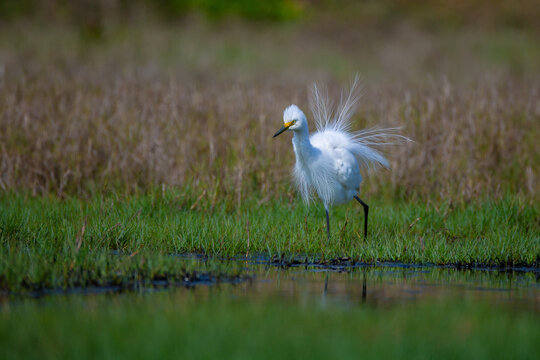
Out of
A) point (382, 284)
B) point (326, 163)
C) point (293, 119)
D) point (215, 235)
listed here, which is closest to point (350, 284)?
point (382, 284)

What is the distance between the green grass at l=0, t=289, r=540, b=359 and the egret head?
249cm

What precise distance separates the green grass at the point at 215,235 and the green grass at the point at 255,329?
0.49 metres

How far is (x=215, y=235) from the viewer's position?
263 inches

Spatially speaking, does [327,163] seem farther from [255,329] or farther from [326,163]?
[255,329]

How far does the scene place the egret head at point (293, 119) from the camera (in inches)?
269

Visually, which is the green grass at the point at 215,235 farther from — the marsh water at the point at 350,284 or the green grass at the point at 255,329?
the green grass at the point at 255,329

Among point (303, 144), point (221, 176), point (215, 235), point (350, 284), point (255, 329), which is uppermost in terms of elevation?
point (303, 144)

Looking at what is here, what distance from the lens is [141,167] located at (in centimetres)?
900

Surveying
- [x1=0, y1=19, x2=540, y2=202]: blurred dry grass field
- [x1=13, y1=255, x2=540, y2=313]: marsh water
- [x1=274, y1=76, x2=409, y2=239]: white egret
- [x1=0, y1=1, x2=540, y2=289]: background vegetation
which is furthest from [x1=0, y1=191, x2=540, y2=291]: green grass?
[x1=0, y1=19, x2=540, y2=202]: blurred dry grass field

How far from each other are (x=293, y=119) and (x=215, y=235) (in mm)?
1394

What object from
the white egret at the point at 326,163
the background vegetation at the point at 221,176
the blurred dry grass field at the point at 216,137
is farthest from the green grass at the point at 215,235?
the blurred dry grass field at the point at 216,137

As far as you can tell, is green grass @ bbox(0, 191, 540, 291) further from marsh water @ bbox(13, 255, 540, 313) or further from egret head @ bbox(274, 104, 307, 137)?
egret head @ bbox(274, 104, 307, 137)

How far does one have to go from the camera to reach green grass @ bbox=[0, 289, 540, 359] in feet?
11.8

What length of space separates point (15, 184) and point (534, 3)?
123 ft
